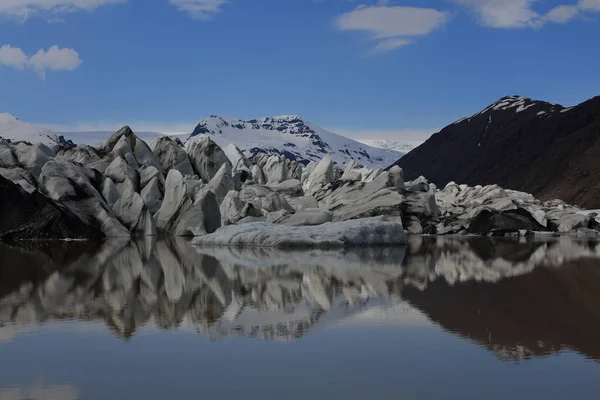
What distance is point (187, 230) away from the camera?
46.1 metres

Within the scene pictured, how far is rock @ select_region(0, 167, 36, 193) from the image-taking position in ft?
133

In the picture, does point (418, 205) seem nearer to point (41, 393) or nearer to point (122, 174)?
point (122, 174)

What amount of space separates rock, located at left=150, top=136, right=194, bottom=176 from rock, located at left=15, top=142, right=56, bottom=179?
54.2ft

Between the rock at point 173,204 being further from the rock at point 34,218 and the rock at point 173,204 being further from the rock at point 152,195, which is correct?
the rock at point 34,218

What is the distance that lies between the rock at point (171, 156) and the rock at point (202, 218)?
18.2 meters

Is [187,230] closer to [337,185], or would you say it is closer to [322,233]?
[322,233]

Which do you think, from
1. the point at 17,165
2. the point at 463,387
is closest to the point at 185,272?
the point at 463,387

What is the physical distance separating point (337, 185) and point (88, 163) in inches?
759

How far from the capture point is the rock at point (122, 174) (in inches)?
1922

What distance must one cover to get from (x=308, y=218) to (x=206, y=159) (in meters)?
27.6

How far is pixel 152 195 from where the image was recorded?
50.4 metres

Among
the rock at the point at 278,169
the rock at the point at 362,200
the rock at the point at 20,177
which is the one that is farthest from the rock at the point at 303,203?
the rock at the point at 278,169

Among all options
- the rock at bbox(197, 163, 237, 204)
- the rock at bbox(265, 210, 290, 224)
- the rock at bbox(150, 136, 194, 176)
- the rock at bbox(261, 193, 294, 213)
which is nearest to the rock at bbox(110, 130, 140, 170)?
the rock at bbox(197, 163, 237, 204)

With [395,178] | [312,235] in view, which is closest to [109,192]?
[312,235]
